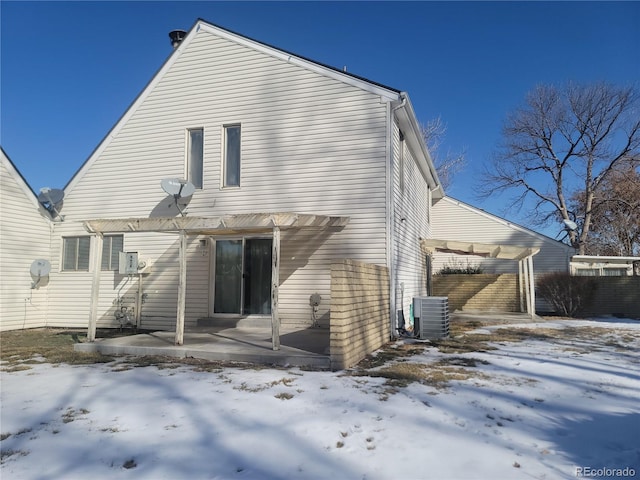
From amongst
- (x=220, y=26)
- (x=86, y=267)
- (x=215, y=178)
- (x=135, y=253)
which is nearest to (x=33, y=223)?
(x=86, y=267)

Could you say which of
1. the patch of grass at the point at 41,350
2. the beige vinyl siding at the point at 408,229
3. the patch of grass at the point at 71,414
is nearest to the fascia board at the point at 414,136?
the beige vinyl siding at the point at 408,229

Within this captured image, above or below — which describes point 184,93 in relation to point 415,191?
above

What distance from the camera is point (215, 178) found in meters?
10.2

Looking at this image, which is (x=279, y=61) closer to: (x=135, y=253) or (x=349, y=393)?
(x=135, y=253)

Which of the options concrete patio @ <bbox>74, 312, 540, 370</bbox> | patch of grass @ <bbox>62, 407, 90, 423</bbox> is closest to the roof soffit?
concrete patio @ <bbox>74, 312, 540, 370</bbox>

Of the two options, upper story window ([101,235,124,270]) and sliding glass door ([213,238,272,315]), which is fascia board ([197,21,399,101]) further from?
upper story window ([101,235,124,270])

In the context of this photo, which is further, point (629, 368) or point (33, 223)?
point (33, 223)

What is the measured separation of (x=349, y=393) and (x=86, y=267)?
9383mm

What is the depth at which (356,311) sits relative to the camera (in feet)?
21.5

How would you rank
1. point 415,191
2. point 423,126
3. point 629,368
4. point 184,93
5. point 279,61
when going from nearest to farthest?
point 629,368
point 279,61
point 184,93
point 415,191
point 423,126

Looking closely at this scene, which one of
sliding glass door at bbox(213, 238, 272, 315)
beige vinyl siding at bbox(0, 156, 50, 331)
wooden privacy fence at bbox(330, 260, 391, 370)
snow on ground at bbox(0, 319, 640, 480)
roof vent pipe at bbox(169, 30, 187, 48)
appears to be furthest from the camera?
roof vent pipe at bbox(169, 30, 187, 48)

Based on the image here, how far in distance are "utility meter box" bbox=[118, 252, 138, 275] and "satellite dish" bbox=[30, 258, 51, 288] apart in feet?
8.23

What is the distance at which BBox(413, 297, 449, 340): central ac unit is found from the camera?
29.7 feet

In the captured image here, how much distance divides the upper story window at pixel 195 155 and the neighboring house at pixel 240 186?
0.11ft
